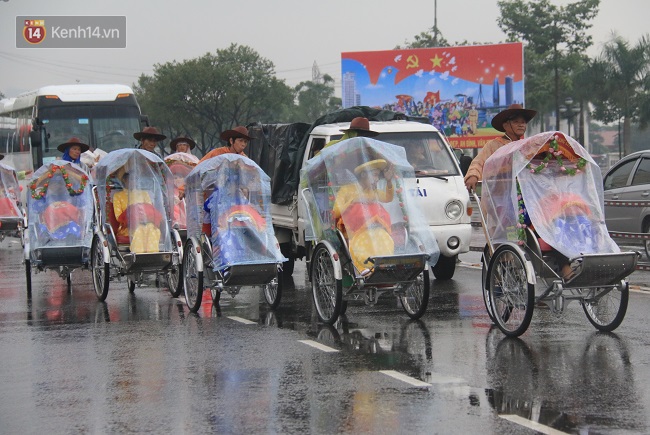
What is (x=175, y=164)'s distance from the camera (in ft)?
57.9

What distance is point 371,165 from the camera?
36.1 feet

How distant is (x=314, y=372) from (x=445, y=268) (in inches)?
279

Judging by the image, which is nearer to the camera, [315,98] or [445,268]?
[445,268]

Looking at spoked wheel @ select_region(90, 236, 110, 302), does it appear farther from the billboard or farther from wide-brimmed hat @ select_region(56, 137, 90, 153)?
the billboard

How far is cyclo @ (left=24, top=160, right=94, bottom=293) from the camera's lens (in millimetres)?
14344

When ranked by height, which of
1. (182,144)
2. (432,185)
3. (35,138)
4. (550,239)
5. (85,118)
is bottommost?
(550,239)

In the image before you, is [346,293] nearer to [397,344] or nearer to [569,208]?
[397,344]

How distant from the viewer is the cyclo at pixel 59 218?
47.1 feet

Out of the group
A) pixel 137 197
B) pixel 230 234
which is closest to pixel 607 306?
pixel 230 234

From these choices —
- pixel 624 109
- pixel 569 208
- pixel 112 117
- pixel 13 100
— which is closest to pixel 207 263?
pixel 569 208

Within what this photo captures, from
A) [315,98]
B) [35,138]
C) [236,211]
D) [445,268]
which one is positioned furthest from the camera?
[315,98]

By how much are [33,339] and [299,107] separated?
9672 cm

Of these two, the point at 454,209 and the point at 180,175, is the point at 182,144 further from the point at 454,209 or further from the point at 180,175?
the point at 454,209

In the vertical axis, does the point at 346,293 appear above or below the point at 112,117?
below
